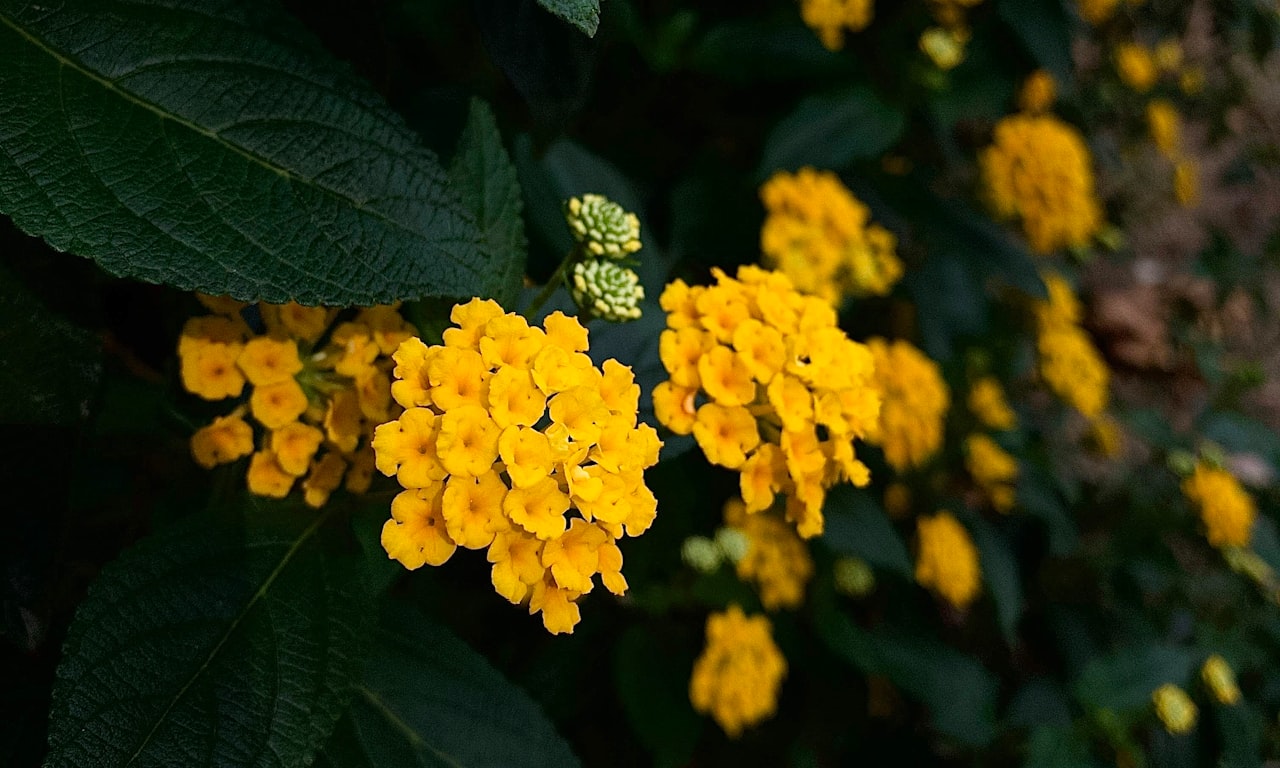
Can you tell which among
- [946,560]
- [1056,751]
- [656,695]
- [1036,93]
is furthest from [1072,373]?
[656,695]

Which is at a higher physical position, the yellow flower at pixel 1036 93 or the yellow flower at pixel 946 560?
the yellow flower at pixel 1036 93

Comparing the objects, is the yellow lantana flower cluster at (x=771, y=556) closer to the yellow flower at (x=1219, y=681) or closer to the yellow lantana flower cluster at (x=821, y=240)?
the yellow lantana flower cluster at (x=821, y=240)

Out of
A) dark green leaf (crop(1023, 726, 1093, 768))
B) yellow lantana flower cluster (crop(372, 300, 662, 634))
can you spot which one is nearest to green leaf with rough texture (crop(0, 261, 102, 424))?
yellow lantana flower cluster (crop(372, 300, 662, 634))

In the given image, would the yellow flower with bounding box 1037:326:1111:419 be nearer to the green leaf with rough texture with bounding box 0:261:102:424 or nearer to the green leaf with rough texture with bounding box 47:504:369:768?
the green leaf with rough texture with bounding box 47:504:369:768

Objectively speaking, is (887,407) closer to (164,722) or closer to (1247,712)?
(1247,712)

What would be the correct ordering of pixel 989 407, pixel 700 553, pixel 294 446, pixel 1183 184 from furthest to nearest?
pixel 1183 184 < pixel 989 407 < pixel 700 553 < pixel 294 446

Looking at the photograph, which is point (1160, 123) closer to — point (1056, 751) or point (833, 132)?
point (833, 132)

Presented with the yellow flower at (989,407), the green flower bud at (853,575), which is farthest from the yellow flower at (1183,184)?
the green flower bud at (853,575)
